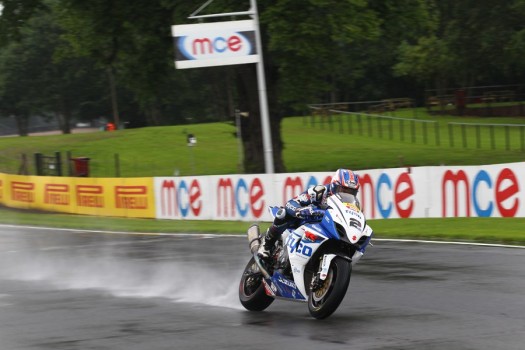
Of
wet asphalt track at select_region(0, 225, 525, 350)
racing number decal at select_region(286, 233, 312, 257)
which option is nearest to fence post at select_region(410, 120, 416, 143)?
wet asphalt track at select_region(0, 225, 525, 350)

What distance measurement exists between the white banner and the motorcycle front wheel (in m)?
10.9

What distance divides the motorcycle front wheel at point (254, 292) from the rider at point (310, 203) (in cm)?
36

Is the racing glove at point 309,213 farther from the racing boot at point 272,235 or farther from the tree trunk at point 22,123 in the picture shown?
the tree trunk at point 22,123

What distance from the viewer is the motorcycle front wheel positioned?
10492mm

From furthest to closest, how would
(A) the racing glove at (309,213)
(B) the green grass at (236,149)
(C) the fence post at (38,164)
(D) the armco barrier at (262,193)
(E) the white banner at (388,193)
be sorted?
1. (C) the fence post at (38,164)
2. (B) the green grass at (236,149)
3. (D) the armco barrier at (262,193)
4. (E) the white banner at (388,193)
5. (A) the racing glove at (309,213)

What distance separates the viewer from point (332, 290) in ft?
29.8

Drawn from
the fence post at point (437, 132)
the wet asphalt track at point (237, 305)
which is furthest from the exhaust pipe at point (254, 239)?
the fence post at point (437, 132)

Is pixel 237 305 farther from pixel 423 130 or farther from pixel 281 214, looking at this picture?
pixel 423 130

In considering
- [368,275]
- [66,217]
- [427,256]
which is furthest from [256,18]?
[368,275]

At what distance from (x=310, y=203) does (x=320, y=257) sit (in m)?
0.64

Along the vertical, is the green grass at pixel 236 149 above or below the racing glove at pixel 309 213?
below

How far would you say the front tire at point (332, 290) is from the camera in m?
9.01

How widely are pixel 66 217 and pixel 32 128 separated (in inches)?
3581

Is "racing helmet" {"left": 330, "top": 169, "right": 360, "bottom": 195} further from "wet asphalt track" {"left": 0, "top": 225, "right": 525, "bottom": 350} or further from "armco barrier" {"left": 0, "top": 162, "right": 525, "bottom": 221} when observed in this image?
"armco barrier" {"left": 0, "top": 162, "right": 525, "bottom": 221}
